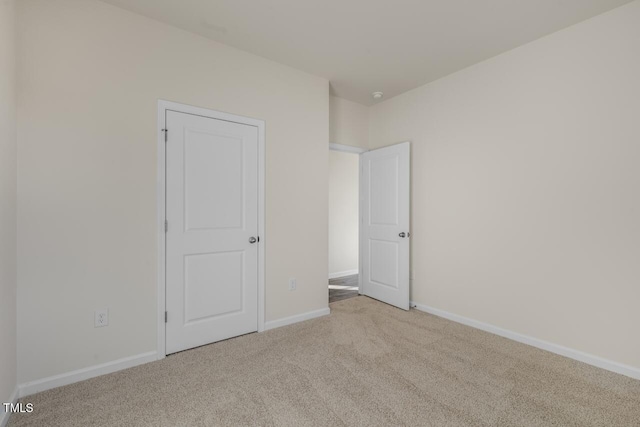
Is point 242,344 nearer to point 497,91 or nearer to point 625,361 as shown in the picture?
point 625,361

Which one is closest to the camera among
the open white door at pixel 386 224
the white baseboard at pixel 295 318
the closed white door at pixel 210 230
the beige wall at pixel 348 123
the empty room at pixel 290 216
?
the empty room at pixel 290 216

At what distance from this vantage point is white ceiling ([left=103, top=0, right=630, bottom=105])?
6.95ft

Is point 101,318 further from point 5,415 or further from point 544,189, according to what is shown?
point 544,189

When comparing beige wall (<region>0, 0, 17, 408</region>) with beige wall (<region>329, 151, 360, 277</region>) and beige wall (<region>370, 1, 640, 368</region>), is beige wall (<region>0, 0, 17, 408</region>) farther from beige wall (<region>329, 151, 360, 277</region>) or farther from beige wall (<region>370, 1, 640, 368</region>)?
→ beige wall (<region>329, 151, 360, 277</region>)

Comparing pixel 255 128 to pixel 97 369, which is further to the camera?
pixel 255 128

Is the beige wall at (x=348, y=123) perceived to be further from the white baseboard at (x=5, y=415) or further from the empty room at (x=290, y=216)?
the white baseboard at (x=5, y=415)

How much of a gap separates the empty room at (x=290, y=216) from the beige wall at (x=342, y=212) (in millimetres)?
2081

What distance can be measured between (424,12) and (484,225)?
2.01 metres

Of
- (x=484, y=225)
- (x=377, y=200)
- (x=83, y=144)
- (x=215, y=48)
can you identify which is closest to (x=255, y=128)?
(x=215, y=48)

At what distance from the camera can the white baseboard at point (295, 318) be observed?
2916 mm

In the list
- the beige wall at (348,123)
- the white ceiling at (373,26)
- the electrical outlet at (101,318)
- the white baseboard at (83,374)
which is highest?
the white ceiling at (373,26)

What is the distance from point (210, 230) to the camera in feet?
8.50

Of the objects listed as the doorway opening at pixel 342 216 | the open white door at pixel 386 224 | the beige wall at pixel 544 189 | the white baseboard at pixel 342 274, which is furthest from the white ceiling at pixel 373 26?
the white baseboard at pixel 342 274

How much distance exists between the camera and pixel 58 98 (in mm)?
1967
